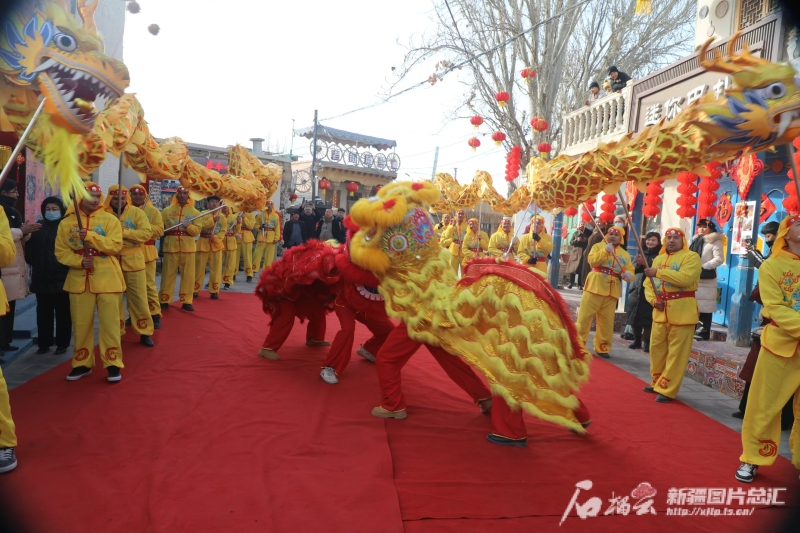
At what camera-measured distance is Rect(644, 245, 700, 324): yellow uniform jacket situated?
13.6 ft

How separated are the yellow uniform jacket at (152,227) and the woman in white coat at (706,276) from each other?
5.42m

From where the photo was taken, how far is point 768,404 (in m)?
2.86

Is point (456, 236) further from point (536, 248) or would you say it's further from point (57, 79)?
point (57, 79)

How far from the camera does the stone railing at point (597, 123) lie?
29.8 ft

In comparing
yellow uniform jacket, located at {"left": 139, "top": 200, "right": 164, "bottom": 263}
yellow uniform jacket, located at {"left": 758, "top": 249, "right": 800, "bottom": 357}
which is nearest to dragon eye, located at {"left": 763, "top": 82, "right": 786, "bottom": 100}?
yellow uniform jacket, located at {"left": 758, "top": 249, "right": 800, "bottom": 357}

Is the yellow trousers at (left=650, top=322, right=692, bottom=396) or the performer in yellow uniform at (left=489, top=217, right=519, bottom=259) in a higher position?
the performer in yellow uniform at (left=489, top=217, right=519, bottom=259)

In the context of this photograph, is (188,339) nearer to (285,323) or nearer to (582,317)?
(285,323)

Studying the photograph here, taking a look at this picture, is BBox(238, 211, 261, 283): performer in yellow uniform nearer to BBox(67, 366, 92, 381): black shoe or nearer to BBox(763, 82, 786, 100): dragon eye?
BBox(67, 366, 92, 381): black shoe

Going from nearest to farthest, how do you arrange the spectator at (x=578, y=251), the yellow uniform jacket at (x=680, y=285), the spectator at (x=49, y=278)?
the yellow uniform jacket at (x=680, y=285), the spectator at (x=49, y=278), the spectator at (x=578, y=251)

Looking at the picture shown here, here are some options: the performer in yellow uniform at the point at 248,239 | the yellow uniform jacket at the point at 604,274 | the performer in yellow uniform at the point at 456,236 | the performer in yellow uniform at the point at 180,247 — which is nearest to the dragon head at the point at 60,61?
the performer in yellow uniform at the point at 180,247

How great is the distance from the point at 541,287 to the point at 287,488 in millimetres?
1734

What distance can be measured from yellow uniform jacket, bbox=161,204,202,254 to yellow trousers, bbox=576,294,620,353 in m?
4.51

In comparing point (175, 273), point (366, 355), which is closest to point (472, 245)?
point (366, 355)

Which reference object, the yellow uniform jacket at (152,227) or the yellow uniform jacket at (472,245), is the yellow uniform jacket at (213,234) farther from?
the yellow uniform jacket at (472,245)
